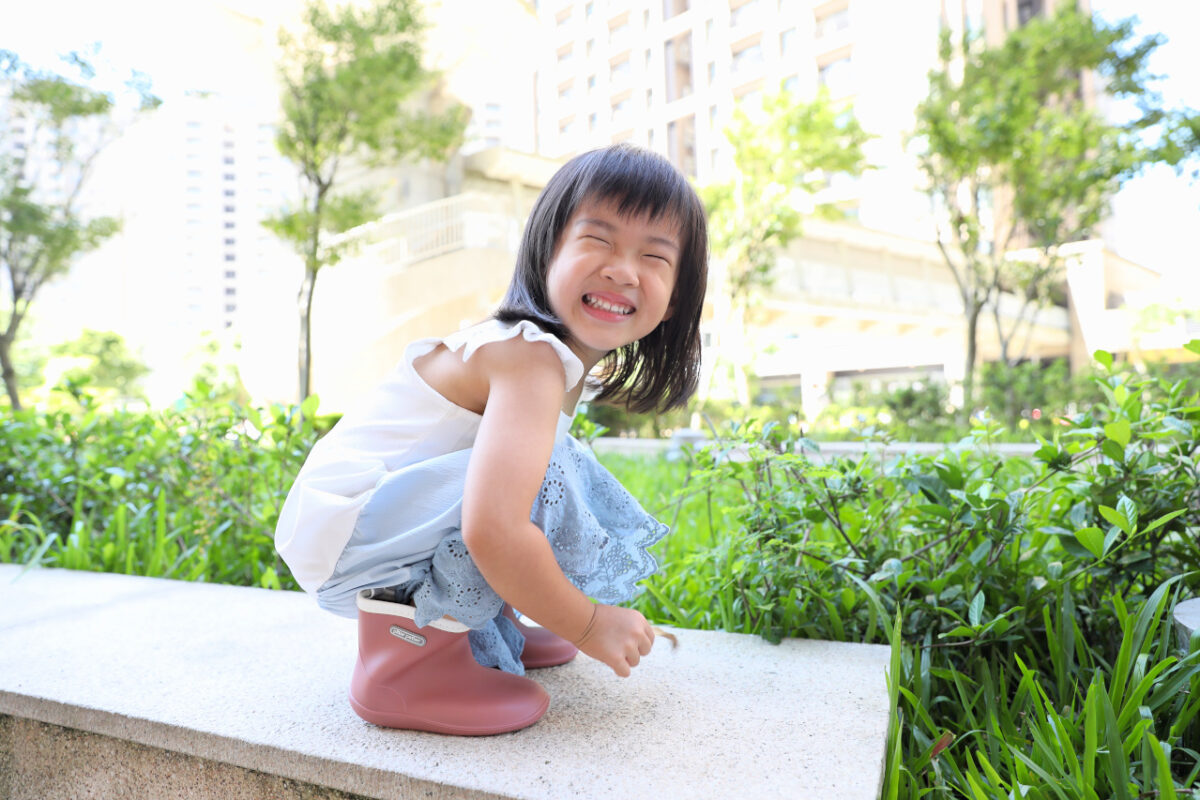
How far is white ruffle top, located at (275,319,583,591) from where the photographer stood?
96 cm

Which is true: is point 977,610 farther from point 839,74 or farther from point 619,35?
point 619,35

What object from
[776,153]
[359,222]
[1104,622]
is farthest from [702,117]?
[1104,622]

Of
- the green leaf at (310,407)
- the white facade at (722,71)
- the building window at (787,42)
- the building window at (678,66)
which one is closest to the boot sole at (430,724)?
the green leaf at (310,407)

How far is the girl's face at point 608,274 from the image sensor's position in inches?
37.4

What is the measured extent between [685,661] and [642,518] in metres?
0.24

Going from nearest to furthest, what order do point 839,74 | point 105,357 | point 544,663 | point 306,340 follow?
1. point 544,663
2. point 306,340
3. point 839,74
4. point 105,357

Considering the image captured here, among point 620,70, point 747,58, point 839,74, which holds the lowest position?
point 839,74

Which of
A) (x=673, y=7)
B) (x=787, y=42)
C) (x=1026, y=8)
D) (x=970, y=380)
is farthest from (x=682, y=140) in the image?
(x=1026, y=8)

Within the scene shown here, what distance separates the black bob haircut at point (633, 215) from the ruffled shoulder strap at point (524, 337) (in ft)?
0.20

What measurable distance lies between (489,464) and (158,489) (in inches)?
75.1

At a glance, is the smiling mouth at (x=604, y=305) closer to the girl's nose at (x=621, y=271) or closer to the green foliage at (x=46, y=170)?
the girl's nose at (x=621, y=271)

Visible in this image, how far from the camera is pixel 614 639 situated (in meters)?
0.89

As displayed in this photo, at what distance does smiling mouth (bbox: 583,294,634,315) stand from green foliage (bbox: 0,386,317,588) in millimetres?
1234

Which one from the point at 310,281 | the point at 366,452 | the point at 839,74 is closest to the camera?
the point at 366,452
